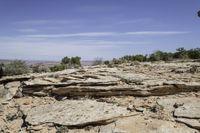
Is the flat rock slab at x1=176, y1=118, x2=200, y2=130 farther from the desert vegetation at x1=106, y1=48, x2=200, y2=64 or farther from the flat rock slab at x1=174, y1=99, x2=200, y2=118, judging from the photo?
the desert vegetation at x1=106, y1=48, x2=200, y2=64

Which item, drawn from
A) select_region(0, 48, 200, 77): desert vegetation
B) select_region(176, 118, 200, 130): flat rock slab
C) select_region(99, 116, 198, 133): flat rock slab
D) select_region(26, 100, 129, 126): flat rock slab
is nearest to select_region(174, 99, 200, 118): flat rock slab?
select_region(176, 118, 200, 130): flat rock slab

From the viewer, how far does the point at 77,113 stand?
1053cm

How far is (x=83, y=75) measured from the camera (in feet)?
45.6

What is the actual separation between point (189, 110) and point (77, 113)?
3.54 metres

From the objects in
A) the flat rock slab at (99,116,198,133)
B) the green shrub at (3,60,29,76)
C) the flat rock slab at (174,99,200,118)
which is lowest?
the flat rock slab at (99,116,198,133)

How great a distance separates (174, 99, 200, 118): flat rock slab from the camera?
944cm

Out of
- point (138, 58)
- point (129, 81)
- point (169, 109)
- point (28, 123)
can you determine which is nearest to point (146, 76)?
point (129, 81)

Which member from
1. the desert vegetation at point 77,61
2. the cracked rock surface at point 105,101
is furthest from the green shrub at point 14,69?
the cracked rock surface at point 105,101

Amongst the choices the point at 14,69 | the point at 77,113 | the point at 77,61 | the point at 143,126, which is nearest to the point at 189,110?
the point at 143,126

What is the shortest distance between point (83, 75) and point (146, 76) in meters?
2.74

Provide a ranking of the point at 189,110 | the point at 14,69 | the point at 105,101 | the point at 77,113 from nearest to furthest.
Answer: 1. the point at 189,110
2. the point at 77,113
3. the point at 105,101
4. the point at 14,69

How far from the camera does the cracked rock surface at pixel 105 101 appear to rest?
31.3ft

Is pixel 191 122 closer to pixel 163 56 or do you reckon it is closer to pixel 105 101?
pixel 105 101

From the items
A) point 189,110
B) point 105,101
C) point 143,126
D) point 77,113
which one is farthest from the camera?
point 105,101
